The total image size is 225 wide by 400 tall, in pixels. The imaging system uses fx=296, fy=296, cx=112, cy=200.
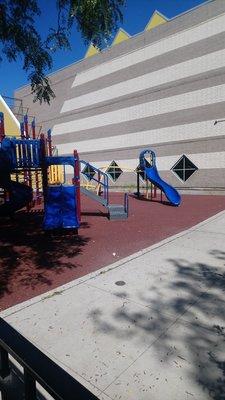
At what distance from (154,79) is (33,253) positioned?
61.2 ft

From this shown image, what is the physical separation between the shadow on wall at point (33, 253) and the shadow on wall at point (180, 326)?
1808 mm

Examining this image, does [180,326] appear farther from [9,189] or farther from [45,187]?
[9,189]

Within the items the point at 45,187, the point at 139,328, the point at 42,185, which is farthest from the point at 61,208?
the point at 139,328

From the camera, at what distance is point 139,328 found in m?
3.66

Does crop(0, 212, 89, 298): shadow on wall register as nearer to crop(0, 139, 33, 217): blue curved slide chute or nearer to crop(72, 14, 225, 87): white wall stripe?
crop(0, 139, 33, 217): blue curved slide chute

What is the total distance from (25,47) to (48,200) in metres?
4.28

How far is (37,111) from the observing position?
1293 inches

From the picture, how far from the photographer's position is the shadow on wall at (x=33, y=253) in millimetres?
5500

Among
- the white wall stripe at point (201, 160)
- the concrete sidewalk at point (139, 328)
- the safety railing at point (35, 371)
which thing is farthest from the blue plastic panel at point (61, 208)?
the white wall stripe at point (201, 160)

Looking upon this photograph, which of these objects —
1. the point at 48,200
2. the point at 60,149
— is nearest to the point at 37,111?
the point at 60,149

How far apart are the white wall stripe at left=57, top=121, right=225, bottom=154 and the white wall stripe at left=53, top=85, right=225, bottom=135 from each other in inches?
49.9

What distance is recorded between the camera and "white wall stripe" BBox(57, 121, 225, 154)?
1939 cm

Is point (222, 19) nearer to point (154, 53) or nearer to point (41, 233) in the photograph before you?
point (154, 53)

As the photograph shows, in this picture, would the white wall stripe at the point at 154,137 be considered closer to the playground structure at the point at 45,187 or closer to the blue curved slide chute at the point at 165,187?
the blue curved slide chute at the point at 165,187
